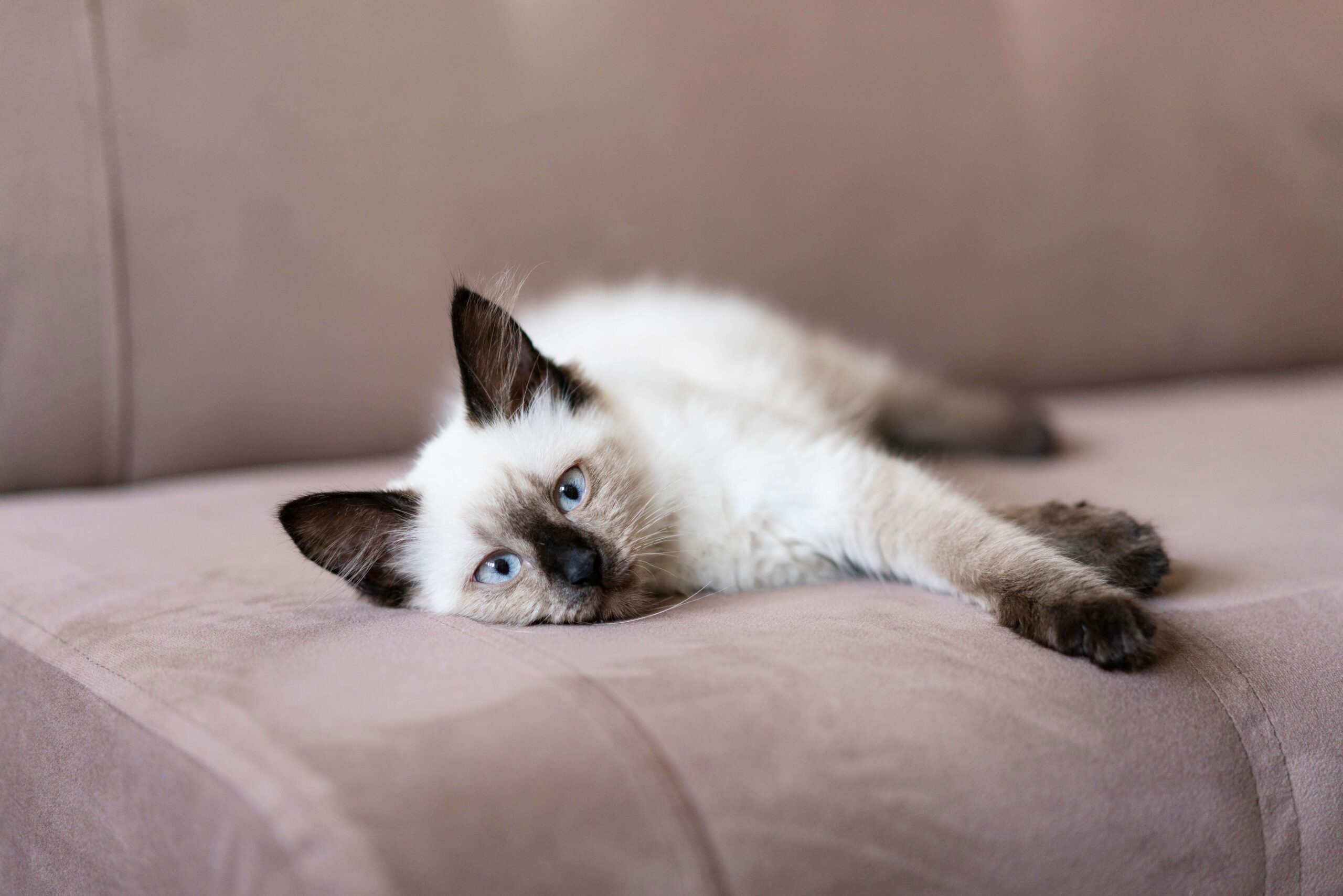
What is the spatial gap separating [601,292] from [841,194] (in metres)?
0.64

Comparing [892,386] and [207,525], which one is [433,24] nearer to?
[207,525]

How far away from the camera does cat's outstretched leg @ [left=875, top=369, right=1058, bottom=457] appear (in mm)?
2031

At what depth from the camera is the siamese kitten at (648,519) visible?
1.20 metres

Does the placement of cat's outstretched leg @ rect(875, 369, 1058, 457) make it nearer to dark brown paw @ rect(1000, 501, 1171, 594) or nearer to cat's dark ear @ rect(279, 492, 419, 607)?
dark brown paw @ rect(1000, 501, 1171, 594)

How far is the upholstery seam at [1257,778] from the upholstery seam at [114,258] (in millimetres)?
1895

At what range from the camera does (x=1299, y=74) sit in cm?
251

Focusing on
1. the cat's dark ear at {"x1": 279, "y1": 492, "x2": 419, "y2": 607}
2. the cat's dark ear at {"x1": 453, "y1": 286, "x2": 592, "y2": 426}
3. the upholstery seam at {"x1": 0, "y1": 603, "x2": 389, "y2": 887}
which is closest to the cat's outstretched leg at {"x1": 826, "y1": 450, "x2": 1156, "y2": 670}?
the cat's dark ear at {"x1": 453, "y1": 286, "x2": 592, "y2": 426}

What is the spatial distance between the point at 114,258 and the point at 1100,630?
1.83 metres

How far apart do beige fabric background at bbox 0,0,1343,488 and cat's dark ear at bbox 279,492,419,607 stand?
32.5 inches

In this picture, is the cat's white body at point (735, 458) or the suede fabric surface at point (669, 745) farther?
the cat's white body at point (735, 458)

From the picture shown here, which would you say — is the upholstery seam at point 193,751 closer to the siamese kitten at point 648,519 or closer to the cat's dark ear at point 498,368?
the siamese kitten at point 648,519

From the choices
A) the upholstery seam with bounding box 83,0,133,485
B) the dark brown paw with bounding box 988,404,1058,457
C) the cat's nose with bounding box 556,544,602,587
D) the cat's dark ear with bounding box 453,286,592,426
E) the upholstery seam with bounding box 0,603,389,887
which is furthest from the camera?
the dark brown paw with bounding box 988,404,1058,457

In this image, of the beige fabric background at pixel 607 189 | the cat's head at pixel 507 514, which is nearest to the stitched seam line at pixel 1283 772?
the cat's head at pixel 507 514

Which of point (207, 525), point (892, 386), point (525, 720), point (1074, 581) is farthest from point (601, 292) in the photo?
point (525, 720)
